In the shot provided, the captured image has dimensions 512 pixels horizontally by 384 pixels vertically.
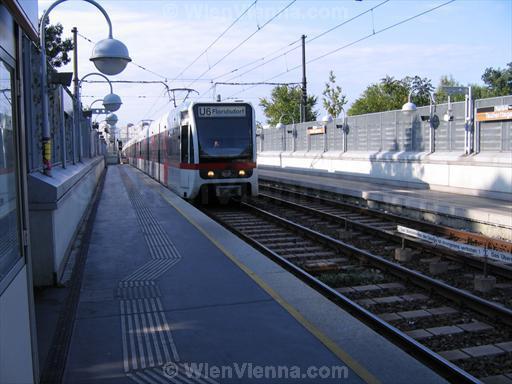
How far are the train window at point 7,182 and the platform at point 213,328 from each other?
1117 mm

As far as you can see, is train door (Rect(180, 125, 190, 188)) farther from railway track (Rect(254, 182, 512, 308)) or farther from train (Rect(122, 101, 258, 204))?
railway track (Rect(254, 182, 512, 308))

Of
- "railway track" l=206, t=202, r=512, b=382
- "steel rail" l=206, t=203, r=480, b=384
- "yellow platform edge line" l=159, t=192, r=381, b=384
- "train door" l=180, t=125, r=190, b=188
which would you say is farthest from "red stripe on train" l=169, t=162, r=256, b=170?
"yellow platform edge line" l=159, t=192, r=381, b=384

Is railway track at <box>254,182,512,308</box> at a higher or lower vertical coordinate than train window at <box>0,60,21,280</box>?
lower

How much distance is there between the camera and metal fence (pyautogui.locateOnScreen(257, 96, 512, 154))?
17016 millimetres

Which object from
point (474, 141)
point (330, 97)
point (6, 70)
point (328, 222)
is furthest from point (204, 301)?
point (330, 97)

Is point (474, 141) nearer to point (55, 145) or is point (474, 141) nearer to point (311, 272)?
point (311, 272)

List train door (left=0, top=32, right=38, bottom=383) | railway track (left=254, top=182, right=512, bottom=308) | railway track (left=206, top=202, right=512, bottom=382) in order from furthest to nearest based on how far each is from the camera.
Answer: railway track (left=254, top=182, right=512, bottom=308), railway track (left=206, top=202, right=512, bottom=382), train door (left=0, top=32, right=38, bottom=383)

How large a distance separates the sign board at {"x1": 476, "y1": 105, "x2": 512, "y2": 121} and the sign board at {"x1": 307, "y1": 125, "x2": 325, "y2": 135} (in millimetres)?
12589

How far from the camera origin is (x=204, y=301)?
18.0ft

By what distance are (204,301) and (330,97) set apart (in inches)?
1903

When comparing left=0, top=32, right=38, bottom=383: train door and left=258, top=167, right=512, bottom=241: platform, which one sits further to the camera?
left=258, top=167, right=512, bottom=241: platform

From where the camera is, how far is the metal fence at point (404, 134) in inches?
670

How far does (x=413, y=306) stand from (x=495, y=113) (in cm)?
1221

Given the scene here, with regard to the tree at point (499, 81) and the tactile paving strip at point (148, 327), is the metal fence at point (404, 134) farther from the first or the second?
the tree at point (499, 81)
